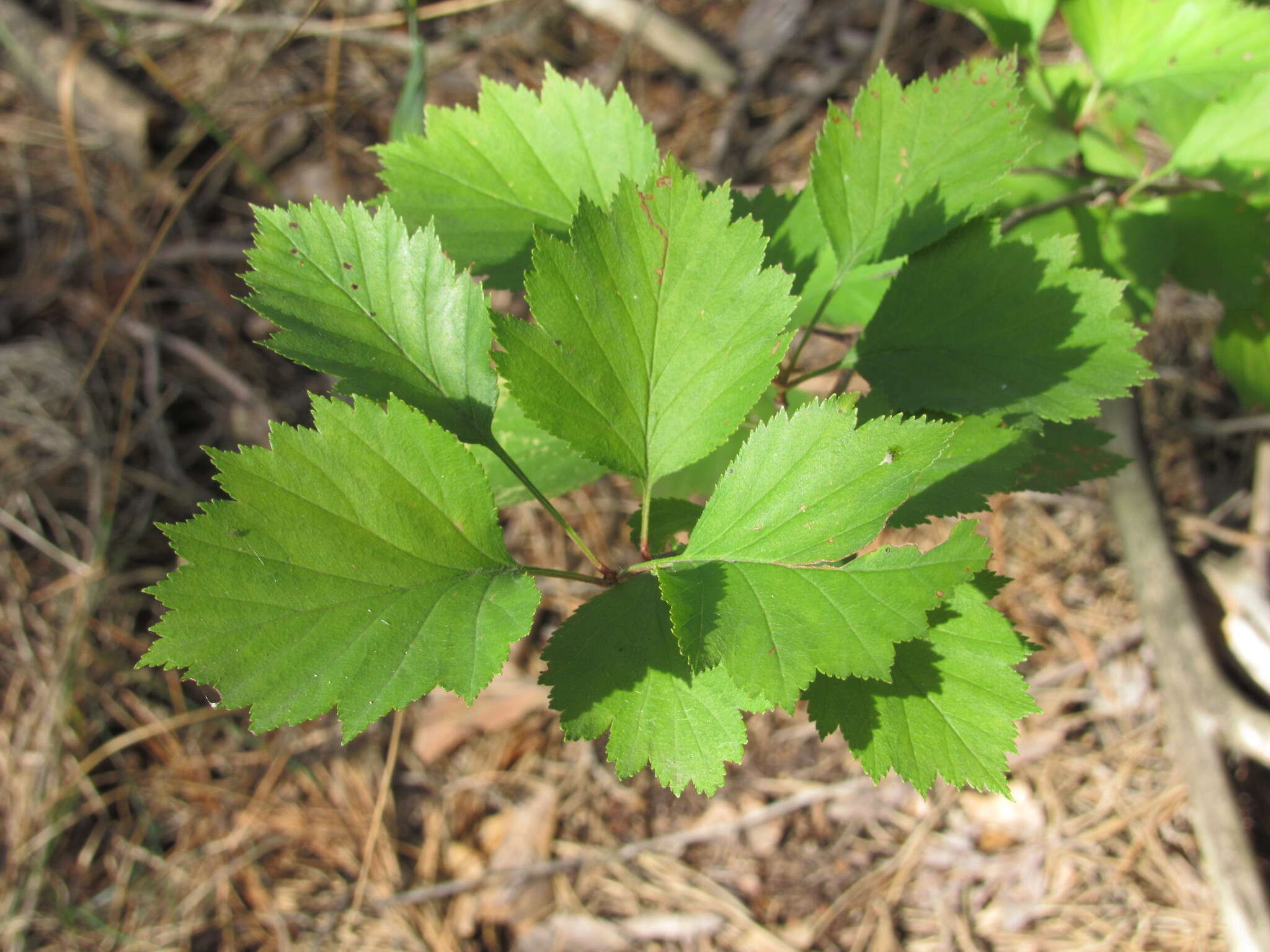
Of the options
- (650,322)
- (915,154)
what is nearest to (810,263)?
(915,154)

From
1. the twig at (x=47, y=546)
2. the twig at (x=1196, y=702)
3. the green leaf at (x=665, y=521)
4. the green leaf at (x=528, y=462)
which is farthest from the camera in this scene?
the twig at (x=47, y=546)

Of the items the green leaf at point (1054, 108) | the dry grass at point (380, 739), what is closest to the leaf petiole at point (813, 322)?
the green leaf at point (1054, 108)

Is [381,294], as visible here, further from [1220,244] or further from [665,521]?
[1220,244]

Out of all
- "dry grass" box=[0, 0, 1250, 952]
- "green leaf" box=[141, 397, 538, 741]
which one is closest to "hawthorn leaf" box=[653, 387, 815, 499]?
"green leaf" box=[141, 397, 538, 741]

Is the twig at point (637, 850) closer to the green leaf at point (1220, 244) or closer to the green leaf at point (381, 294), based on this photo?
the green leaf at point (1220, 244)

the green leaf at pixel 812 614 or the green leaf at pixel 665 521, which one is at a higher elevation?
the green leaf at pixel 812 614

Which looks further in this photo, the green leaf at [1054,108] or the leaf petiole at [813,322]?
the green leaf at [1054,108]

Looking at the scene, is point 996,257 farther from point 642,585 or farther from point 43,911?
point 43,911
